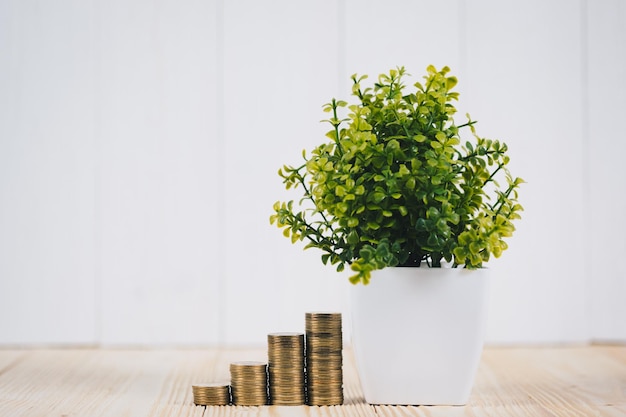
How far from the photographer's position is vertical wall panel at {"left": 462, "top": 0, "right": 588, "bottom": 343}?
2949 millimetres

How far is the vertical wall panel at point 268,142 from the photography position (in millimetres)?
2910

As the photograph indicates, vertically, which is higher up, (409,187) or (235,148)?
(235,148)

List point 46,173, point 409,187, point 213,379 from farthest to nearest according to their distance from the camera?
point 46,173 → point 213,379 → point 409,187

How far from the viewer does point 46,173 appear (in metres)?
2.92

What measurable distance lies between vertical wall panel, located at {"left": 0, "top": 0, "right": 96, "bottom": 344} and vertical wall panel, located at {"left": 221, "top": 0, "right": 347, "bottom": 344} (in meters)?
0.52

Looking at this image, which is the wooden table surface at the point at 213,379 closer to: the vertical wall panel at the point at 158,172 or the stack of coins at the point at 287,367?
the stack of coins at the point at 287,367

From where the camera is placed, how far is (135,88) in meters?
2.95

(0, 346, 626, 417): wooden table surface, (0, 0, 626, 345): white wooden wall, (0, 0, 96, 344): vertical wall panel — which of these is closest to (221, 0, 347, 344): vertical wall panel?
(0, 0, 626, 345): white wooden wall

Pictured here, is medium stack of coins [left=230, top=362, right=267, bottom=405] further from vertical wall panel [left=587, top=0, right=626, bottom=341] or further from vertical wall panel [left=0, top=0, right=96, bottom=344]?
vertical wall panel [left=587, top=0, right=626, bottom=341]

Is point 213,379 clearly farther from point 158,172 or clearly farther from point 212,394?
point 158,172

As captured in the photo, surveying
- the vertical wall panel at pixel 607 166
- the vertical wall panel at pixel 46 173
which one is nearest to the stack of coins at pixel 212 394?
the vertical wall panel at pixel 46 173

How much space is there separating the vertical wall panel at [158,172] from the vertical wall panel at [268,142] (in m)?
0.07

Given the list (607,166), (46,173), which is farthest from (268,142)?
(607,166)

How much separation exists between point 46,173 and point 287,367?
1.64 m
